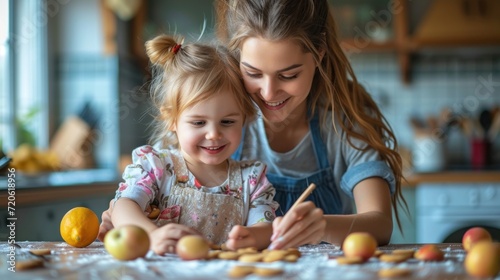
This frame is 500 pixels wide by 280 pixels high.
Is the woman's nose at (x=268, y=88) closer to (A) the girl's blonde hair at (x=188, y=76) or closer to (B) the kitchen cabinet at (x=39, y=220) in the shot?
(A) the girl's blonde hair at (x=188, y=76)

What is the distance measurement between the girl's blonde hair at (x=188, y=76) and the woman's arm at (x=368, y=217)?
0.29 meters

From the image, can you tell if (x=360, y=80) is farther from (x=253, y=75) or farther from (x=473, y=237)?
(x=473, y=237)

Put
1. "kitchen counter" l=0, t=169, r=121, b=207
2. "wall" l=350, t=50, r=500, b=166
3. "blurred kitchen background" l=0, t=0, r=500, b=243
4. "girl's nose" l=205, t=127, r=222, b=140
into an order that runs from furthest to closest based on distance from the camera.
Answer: "wall" l=350, t=50, r=500, b=166
"blurred kitchen background" l=0, t=0, r=500, b=243
"kitchen counter" l=0, t=169, r=121, b=207
"girl's nose" l=205, t=127, r=222, b=140

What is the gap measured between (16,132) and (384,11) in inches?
80.9

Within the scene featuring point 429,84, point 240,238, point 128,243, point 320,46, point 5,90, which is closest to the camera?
point 128,243

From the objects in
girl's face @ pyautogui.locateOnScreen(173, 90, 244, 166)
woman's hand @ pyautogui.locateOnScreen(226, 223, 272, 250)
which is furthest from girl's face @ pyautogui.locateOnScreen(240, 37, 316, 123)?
woman's hand @ pyautogui.locateOnScreen(226, 223, 272, 250)

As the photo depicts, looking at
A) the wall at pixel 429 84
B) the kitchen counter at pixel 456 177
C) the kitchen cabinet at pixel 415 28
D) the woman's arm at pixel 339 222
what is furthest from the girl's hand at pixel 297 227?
the wall at pixel 429 84

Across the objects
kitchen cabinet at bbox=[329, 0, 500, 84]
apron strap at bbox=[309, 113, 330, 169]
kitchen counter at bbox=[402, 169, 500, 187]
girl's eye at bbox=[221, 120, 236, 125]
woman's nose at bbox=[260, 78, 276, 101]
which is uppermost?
kitchen cabinet at bbox=[329, 0, 500, 84]

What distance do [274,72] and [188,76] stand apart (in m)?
0.18

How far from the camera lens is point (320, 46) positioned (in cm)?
151

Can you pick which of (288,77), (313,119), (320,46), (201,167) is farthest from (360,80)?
(201,167)

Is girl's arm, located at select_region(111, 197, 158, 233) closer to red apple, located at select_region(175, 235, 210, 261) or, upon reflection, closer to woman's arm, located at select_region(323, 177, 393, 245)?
red apple, located at select_region(175, 235, 210, 261)

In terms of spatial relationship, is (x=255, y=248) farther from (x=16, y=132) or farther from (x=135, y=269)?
(x=16, y=132)

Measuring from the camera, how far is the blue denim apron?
1.60 metres
